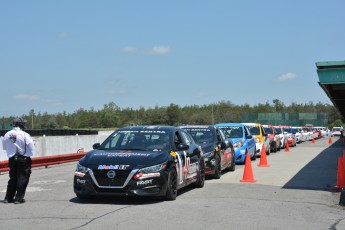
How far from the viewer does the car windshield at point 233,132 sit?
21812 millimetres

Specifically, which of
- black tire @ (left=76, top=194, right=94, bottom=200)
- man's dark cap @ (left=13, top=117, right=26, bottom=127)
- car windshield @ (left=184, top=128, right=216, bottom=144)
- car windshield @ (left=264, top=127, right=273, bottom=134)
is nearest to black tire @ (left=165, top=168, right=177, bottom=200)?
black tire @ (left=76, top=194, right=94, bottom=200)

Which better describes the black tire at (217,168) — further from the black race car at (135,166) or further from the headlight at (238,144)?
the headlight at (238,144)

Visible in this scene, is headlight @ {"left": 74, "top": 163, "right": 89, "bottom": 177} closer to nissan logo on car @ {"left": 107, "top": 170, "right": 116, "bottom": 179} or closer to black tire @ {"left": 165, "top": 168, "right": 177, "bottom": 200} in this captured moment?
nissan logo on car @ {"left": 107, "top": 170, "right": 116, "bottom": 179}

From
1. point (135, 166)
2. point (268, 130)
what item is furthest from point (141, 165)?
point (268, 130)

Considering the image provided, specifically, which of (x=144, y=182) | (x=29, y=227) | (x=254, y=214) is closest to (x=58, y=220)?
(x=29, y=227)

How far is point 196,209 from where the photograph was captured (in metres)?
9.21

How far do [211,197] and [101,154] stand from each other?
8.34 feet

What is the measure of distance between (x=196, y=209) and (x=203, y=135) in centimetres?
715

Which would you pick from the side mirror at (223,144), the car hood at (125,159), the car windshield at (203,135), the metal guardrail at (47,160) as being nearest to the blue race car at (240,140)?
the side mirror at (223,144)

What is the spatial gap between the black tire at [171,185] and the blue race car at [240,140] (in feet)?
35.7

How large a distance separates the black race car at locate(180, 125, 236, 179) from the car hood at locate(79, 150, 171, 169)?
15.2ft

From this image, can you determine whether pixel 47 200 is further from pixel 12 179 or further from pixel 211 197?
pixel 211 197

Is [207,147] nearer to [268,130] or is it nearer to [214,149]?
[214,149]

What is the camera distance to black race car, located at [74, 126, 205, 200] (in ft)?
30.8
